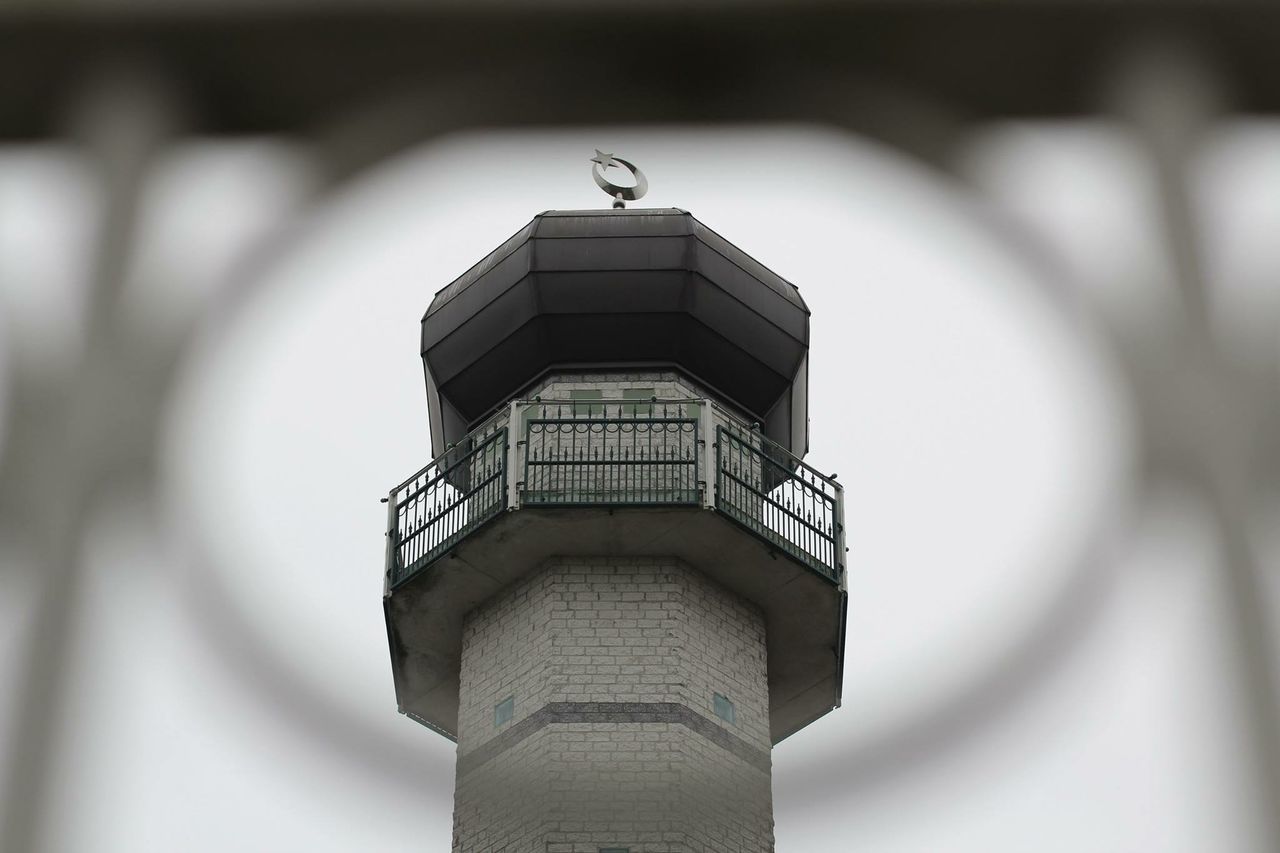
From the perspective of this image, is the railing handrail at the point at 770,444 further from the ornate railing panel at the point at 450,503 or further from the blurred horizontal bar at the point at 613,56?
the blurred horizontal bar at the point at 613,56

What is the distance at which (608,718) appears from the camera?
16250mm

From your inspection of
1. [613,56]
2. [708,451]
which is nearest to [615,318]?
[708,451]

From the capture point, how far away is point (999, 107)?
2.74 m

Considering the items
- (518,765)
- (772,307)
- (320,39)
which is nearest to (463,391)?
(772,307)

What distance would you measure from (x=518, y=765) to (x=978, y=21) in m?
13.6

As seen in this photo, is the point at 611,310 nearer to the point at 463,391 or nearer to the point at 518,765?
the point at 463,391

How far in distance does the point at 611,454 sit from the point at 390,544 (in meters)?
2.07

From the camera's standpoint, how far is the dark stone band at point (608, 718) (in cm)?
1623

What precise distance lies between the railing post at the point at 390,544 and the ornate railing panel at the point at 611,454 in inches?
53.1

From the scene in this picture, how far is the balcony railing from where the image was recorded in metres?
17.7

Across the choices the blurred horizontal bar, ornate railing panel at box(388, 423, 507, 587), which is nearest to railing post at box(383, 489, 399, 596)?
ornate railing panel at box(388, 423, 507, 587)

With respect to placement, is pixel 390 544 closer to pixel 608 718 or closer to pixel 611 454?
pixel 611 454

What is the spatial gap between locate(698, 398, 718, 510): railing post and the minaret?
0.08ft

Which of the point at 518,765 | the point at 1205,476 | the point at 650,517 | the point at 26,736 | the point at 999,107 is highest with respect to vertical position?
the point at 650,517
